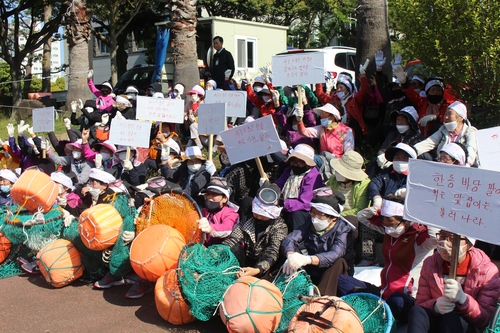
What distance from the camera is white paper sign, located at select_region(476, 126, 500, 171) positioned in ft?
17.7

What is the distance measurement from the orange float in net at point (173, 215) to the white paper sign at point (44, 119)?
4.61 m

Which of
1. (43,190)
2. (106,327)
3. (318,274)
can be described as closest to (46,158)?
(43,190)

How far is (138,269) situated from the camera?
5906 millimetres

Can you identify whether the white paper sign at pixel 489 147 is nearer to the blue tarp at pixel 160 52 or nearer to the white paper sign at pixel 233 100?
the white paper sign at pixel 233 100

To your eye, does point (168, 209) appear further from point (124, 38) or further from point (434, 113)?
point (124, 38)

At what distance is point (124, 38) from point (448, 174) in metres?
27.9

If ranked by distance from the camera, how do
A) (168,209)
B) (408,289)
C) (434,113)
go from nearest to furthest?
(408,289), (168,209), (434,113)

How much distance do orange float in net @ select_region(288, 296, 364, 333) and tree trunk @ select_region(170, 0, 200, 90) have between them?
855 cm

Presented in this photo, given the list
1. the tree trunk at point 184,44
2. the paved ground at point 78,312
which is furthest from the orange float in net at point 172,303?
the tree trunk at point 184,44

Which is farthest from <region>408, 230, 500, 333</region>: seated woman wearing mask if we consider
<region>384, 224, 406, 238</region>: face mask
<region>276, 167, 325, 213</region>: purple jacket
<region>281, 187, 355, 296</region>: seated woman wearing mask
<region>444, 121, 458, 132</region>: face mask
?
<region>444, 121, 458, 132</region>: face mask

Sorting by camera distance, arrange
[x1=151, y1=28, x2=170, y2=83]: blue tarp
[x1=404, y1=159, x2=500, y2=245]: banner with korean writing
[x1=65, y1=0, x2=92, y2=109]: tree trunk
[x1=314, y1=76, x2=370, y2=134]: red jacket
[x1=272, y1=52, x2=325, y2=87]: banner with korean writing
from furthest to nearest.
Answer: [x1=151, y1=28, x2=170, y2=83]: blue tarp < [x1=65, y1=0, x2=92, y2=109]: tree trunk < [x1=314, y1=76, x2=370, y2=134]: red jacket < [x1=272, y1=52, x2=325, y2=87]: banner with korean writing < [x1=404, y1=159, x2=500, y2=245]: banner with korean writing

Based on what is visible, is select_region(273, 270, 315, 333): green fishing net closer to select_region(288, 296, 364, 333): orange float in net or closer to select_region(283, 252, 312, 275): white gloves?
select_region(283, 252, 312, 275): white gloves

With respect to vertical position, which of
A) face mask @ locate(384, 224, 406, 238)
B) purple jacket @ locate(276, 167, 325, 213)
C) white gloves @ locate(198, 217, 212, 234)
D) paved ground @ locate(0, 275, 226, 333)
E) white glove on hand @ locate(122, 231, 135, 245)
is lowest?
paved ground @ locate(0, 275, 226, 333)

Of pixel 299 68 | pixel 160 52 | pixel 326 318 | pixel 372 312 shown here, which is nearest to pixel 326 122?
pixel 299 68
